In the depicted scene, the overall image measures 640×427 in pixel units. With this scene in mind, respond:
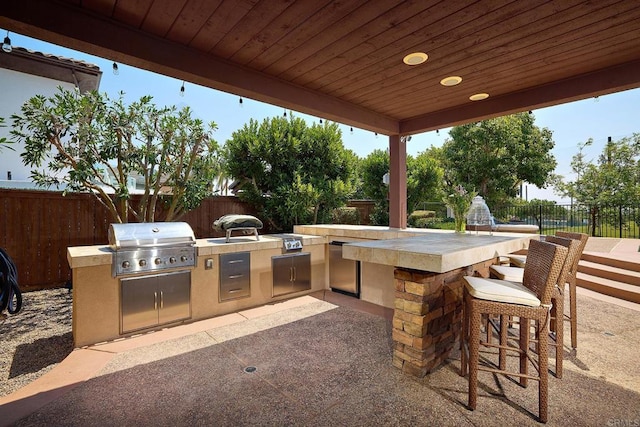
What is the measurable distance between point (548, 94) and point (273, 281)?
13.6ft

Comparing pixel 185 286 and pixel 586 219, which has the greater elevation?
pixel 586 219

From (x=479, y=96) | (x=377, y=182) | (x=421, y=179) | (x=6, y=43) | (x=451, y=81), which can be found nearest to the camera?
(x=6, y=43)

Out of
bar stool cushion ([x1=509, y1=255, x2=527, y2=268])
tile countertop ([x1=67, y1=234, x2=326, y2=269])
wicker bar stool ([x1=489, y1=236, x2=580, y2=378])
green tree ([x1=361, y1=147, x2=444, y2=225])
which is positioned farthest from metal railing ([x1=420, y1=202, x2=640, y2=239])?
tile countertop ([x1=67, y1=234, x2=326, y2=269])

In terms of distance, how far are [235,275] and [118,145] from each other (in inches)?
111

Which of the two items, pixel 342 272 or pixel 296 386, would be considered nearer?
pixel 296 386

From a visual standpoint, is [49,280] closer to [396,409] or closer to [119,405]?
[119,405]

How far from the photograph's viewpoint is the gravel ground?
2.77 m

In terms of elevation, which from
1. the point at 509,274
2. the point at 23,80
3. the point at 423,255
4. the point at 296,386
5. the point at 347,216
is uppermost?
the point at 23,80

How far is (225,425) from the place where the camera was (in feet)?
5.99

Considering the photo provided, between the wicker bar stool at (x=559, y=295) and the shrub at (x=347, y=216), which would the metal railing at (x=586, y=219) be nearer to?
the shrub at (x=347, y=216)

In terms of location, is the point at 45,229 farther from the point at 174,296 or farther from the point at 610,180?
the point at 610,180

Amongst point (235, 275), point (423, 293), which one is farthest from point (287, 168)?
→ point (423, 293)

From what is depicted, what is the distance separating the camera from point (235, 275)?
388 centimetres

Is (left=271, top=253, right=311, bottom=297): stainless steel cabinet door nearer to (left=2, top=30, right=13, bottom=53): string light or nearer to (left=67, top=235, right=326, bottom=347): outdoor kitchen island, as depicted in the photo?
(left=67, top=235, right=326, bottom=347): outdoor kitchen island
